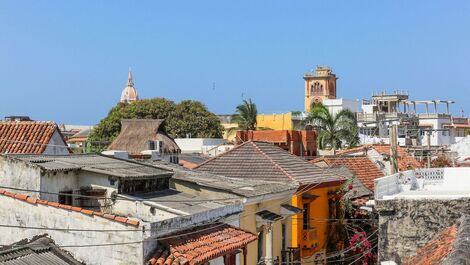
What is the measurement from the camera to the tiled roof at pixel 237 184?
70.8ft

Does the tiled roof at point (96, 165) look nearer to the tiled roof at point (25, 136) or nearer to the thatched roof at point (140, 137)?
the tiled roof at point (25, 136)

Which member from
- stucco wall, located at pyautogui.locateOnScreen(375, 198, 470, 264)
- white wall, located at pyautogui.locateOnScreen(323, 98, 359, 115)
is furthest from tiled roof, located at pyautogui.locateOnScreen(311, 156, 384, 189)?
white wall, located at pyautogui.locateOnScreen(323, 98, 359, 115)

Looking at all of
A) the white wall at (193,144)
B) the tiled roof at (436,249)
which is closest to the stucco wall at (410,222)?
the tiled roof at (436,249)

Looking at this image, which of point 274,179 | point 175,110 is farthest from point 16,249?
point 175,110

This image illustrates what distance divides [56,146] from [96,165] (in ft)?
31.4

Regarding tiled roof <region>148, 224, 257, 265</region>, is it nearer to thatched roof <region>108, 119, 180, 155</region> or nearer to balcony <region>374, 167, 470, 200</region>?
balcony <region>374, 167, 470, 200</region>

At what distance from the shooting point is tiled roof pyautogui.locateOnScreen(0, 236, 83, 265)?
1326 centimetres

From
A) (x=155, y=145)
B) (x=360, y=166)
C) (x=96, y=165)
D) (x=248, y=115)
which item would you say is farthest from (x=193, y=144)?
(x=96, y=165)

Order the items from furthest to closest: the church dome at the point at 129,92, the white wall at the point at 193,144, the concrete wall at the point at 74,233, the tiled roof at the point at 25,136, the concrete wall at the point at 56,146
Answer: the church dome at the point at 129,92, the white wall at the point at 193,144, the concrete wall at the point at 56,146, the tiled roof at the point at 25,136, the concrete wall at the point at 74,233

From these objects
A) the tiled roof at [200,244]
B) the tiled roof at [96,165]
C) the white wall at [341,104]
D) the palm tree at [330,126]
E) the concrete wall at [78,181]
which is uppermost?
the white wall at [341,104]

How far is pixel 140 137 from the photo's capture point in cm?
5416

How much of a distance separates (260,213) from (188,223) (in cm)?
654

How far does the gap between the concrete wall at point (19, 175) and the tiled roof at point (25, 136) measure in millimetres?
9425

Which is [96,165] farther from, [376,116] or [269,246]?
[376,116]
